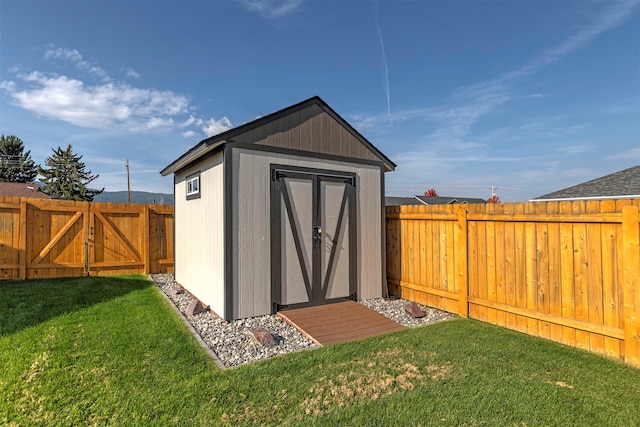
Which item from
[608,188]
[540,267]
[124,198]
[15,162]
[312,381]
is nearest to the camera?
[312,381]

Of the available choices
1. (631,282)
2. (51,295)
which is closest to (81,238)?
(51,295)

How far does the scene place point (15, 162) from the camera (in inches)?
1146

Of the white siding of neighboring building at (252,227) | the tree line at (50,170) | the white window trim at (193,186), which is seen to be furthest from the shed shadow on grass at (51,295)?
the tree line at (50,170)

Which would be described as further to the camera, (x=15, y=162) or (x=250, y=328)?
(x=15, y=162)

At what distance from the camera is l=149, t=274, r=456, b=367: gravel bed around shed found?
3473 millimetres

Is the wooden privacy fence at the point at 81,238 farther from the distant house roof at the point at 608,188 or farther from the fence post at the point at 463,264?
the distant house roof at the point at 608,188

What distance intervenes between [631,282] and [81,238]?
10205 millimetres

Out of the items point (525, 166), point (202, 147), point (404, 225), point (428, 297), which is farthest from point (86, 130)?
point (525, 166)

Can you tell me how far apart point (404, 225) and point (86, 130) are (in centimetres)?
1422

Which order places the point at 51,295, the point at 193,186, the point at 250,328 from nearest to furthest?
the point at 250,328
the point at 51,295
the point at 193,186

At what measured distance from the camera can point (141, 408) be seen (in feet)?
7.73

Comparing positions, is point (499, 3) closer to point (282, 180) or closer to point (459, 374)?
point (282, 180)

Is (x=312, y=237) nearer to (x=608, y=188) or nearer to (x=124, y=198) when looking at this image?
(x=608, y=188)

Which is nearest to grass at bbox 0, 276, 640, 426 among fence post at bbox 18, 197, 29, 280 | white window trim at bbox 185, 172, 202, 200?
white window trim at bbox 185, 172, 202, 200
